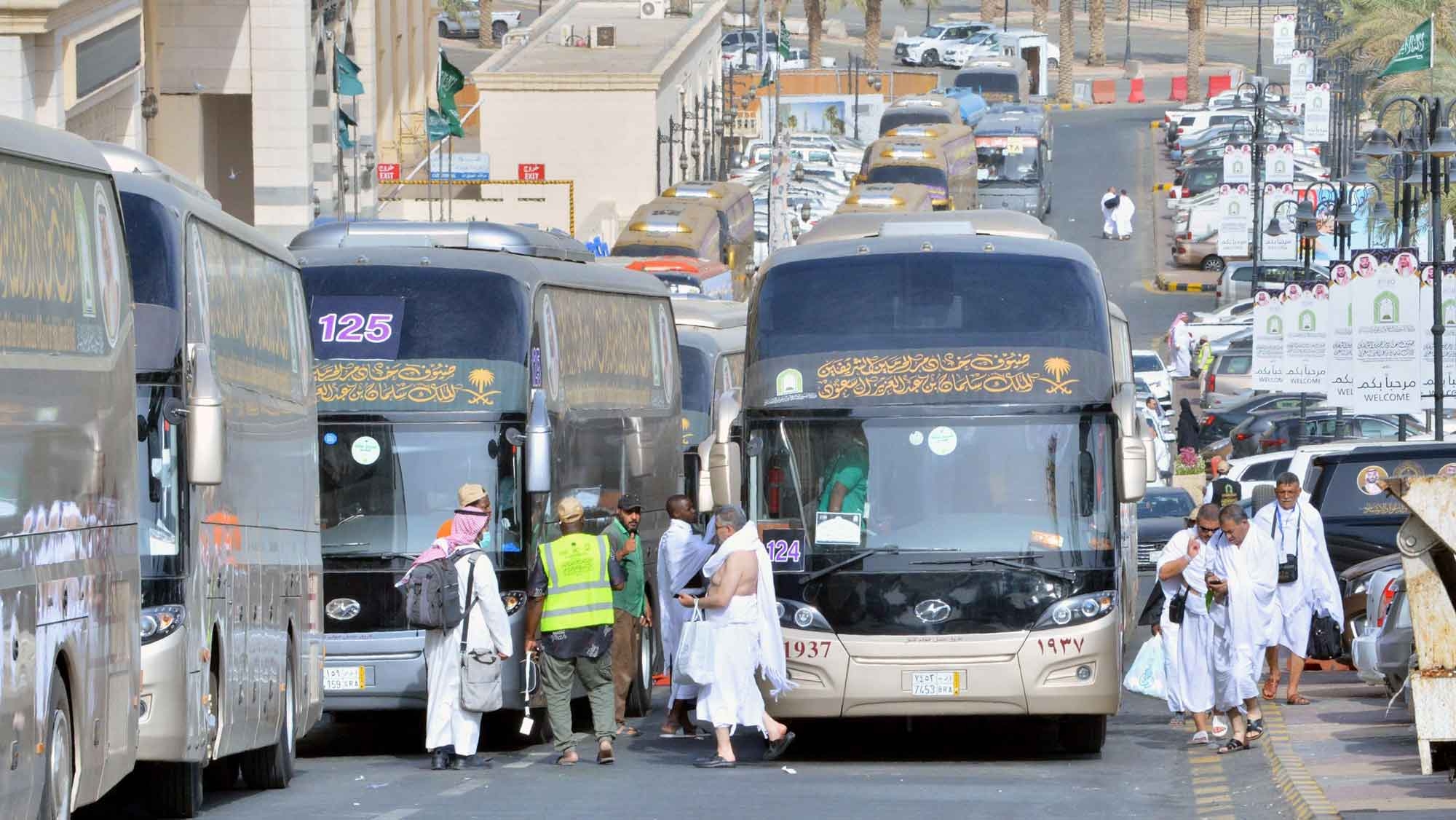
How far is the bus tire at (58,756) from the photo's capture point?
931cm

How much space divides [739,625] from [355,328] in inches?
167

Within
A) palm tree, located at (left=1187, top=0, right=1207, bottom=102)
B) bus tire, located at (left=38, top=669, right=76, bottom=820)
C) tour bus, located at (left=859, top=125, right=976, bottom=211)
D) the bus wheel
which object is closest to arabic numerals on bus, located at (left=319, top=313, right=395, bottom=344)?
the bus wheel

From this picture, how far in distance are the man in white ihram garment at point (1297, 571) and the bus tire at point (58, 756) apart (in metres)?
9.86

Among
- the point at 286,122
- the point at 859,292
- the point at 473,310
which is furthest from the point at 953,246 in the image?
the point at 286,122

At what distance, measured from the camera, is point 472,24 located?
381 feet

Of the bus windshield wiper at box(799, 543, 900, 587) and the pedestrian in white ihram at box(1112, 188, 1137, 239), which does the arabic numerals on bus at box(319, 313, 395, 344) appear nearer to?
the bus windshield wiper at box(799, 543, 900, 587)

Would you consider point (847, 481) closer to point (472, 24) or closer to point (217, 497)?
point (217, 497)

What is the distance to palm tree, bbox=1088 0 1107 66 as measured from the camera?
342 ft

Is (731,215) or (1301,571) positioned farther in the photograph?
(731,215)

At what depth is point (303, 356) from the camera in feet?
51.0

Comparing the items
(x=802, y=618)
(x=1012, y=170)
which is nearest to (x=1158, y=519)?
(x=802, y=618)

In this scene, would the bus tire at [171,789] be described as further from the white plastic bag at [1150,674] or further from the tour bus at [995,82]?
the tour bus at [995,82]

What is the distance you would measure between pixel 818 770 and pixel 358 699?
353 centimetres

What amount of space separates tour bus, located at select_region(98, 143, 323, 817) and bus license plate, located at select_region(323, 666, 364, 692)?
4.38 ft
